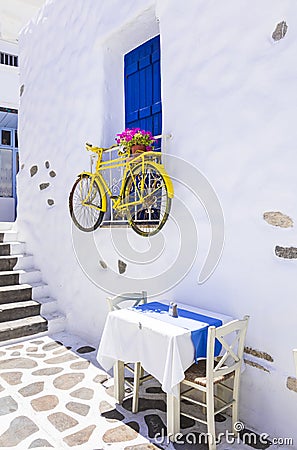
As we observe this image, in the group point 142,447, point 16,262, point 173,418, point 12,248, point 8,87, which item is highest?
point 8,87

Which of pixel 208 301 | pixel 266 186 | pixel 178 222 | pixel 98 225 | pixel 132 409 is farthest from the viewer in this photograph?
pixel 98 225

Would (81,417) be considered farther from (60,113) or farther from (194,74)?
(60,113)

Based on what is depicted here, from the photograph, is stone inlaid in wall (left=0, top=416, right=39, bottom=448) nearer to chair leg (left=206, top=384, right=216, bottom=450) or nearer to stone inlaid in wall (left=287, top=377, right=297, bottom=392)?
chair leg (left=206, top=384, right=216, bottom=450)

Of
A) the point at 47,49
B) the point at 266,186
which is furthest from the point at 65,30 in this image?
the point at 266,186

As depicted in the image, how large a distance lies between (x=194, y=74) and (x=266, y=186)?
4.31 ft

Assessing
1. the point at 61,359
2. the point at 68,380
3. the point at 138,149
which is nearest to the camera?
the point at 68,380

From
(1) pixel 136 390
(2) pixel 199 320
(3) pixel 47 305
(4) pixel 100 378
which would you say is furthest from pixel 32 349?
(2) pixel 199 320

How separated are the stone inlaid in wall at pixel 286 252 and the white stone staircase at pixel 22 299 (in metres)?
3.33

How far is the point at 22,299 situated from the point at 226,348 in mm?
3506

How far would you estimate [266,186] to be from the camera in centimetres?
277

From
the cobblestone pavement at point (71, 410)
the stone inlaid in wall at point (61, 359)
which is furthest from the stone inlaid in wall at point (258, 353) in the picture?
the stone inlaid in wall at point (61, 359)

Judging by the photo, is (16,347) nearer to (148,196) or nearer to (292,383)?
(148,196)

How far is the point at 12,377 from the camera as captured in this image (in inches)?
142

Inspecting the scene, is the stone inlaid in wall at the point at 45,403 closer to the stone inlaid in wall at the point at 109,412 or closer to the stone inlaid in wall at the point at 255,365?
the stone inlaid in wall at the point at 109,412
